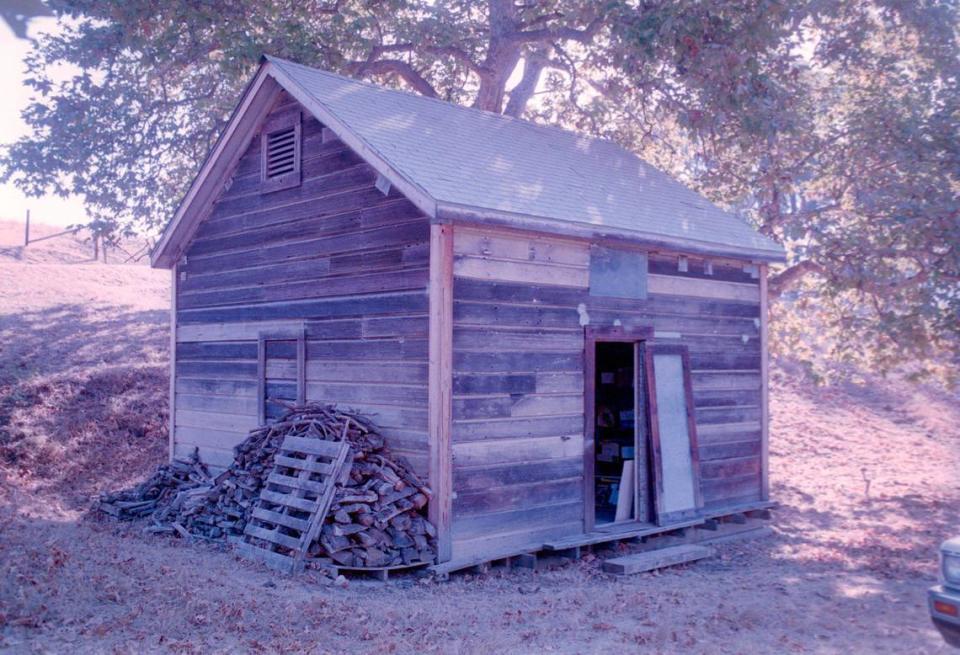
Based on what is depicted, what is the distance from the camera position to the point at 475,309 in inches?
376

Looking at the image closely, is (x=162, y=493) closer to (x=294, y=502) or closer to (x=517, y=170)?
(x=294, y=502)

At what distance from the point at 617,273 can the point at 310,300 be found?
12.6 ft

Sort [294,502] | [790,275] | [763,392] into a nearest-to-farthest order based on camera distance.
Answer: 1. [294,502]
2. [763,392]
3. [790,275]

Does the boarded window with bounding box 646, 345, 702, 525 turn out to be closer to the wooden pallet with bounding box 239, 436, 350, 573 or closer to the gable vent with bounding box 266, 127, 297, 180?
the wooden pallet with bounding box 239, 436, 350, 573

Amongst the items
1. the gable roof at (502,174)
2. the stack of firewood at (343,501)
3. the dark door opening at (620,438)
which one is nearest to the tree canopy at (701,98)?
the gable roof at (502,174)

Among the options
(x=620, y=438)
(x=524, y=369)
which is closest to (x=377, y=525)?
(x=524, y=369)

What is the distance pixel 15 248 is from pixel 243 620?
105 feet

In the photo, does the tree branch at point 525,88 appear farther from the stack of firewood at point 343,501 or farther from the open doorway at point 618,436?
the stack of firewood at point 343,501

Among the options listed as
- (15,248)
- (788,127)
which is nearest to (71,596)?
(788,127)

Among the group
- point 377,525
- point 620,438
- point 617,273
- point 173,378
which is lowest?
point 377,525

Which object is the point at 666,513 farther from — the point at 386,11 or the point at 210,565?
the point at 386,11

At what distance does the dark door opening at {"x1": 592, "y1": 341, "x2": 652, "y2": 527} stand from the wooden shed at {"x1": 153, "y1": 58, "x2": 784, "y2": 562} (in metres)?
0.04

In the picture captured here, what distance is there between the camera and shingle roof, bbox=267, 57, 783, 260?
9.85 meters

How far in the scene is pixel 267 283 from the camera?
11.8 m
